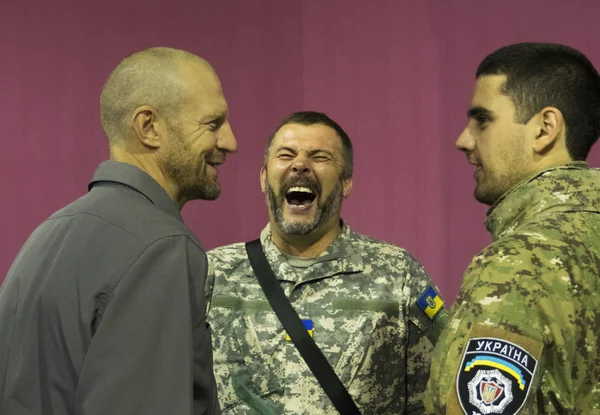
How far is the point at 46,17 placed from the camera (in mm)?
3244

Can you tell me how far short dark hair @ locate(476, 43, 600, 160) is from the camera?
68.9 inches

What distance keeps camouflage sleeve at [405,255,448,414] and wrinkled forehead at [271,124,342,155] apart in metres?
0.47

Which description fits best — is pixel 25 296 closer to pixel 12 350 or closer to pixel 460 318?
pixel 12 350

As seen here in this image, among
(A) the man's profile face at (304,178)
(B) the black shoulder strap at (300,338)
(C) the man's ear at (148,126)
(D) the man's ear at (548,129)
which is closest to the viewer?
(C) the man's ear at (148,126)

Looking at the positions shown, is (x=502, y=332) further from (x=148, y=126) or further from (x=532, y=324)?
(x=148, y=126)

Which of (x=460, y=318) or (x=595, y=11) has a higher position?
(x=595, y=11)

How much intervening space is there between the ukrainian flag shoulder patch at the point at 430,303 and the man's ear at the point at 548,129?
82 cm

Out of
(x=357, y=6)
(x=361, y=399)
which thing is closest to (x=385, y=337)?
(x=361, y=399)

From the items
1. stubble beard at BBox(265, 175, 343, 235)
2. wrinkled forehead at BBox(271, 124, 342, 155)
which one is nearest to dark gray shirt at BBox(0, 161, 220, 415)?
stubble beard at BBox(265, 175, 343, 235)

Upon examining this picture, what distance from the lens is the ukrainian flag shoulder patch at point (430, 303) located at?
247 centimetres

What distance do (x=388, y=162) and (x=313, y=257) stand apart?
3.18 ft

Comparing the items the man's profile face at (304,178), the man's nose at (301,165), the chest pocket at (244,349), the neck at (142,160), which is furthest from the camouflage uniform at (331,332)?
the neck at (142,160)

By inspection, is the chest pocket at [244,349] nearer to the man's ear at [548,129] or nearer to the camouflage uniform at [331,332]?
the camouflage uniform at [331,332]

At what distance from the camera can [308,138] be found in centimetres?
263
